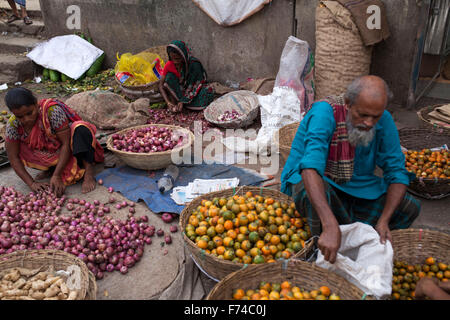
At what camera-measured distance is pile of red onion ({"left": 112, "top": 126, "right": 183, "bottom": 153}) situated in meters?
3.88

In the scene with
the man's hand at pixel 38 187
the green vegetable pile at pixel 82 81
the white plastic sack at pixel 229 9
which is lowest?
the man's hand at pixel 38 187

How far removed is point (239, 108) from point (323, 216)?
332 centimetres

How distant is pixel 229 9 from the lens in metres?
5.76

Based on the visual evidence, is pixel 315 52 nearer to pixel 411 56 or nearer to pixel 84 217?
pixel 411 56

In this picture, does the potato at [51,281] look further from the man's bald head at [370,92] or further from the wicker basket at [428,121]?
the wicker basket at [428,121]

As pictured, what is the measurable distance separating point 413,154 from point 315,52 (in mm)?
2104

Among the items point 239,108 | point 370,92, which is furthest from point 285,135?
point 370,92

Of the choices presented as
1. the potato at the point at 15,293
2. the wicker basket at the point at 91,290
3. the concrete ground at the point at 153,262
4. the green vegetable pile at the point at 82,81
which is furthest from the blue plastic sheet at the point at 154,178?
the green vegetable pile at the point at 82,81

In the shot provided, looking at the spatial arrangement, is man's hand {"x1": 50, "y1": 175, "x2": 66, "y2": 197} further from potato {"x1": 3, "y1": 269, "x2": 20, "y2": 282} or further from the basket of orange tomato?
the basket of orange tomato

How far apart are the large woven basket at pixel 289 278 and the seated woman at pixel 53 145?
7.29 feet

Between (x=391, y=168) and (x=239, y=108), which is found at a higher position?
(x=391, y=168)

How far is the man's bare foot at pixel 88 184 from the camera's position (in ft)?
12.2

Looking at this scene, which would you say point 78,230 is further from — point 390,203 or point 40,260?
point 390,203

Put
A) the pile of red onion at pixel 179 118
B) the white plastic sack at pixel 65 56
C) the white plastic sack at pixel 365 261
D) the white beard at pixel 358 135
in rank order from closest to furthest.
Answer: the white plastic sack at pixel 365 261 → the white beard at pixel 358 135 → the pile of red onion at pixel 179 118 → the white plastic sack at pixel 65 56
